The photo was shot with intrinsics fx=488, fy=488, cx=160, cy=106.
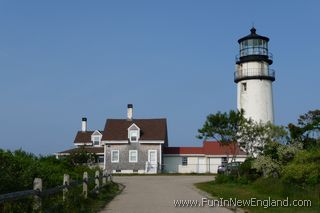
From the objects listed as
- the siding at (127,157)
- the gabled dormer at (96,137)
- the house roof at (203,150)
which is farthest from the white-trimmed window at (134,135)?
the gabled dormer at (96,137)

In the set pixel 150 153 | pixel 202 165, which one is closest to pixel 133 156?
pixel 150 153

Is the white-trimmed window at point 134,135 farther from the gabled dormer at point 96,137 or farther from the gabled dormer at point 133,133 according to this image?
the gabled dormer at point 96,137

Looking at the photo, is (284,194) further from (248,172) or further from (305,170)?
(248,172)

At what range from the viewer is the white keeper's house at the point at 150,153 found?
4962 centimetres

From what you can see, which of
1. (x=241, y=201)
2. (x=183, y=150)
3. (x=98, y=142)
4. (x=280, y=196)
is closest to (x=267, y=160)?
(x=280, y=196)

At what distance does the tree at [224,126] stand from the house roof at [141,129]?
42.0 feet

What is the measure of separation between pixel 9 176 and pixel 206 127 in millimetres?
26927

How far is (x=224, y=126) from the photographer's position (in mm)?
37000

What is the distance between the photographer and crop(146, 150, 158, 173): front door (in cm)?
4919

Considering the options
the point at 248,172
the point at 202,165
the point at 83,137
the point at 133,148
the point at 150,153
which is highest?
the point at 83,137

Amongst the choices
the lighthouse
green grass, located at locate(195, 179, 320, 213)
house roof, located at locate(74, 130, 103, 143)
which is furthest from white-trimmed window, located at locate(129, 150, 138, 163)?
green grass, located at locate(195, 179, 320, 213)

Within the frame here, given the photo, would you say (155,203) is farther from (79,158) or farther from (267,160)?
(79,158)

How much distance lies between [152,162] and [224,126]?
14.4 m

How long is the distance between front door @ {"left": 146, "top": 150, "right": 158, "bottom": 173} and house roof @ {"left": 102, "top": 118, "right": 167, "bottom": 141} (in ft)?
5.01
